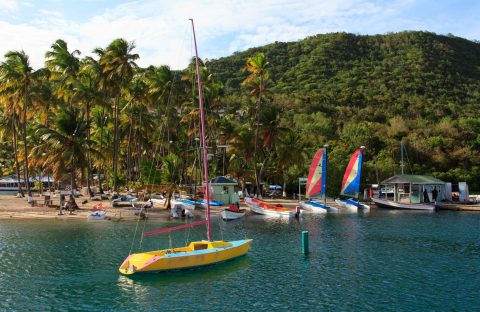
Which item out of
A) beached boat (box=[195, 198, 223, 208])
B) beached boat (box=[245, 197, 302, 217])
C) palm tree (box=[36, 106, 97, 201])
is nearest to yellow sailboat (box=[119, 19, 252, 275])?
beached boat (box=[245, 197, 302, 217])

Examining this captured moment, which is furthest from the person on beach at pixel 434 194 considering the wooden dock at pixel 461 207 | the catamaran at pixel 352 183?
the catamaran at pixel 352 183

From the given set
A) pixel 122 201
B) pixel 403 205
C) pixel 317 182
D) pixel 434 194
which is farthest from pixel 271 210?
pixel 434 194

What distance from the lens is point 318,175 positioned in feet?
203

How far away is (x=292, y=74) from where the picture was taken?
158625 millimetres

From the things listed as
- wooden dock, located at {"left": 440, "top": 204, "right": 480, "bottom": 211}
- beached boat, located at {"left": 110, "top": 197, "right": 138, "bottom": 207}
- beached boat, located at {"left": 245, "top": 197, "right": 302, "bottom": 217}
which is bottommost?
wooden dock, located at {"left": 440, "top": 204, "right": 480, "bottom": 211}

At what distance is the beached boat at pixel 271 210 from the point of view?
168ft

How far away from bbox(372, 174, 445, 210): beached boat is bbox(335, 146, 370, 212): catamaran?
373 centimetres

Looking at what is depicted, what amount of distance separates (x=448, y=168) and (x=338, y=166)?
3099cm

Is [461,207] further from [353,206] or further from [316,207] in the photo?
[316,207]

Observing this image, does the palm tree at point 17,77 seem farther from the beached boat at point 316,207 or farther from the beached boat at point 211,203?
the beached boat at point 316,207

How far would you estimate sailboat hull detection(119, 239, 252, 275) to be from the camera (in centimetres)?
2400

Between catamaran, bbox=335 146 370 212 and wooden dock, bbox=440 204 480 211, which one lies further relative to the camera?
catamaran, bbox=335 146 370 212

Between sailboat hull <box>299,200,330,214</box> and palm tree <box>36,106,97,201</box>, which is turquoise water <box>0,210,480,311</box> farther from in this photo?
sailboat hull <box>299,200,330,214</box>

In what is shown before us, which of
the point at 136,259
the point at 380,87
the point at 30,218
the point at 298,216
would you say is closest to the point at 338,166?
the point at 298,216
